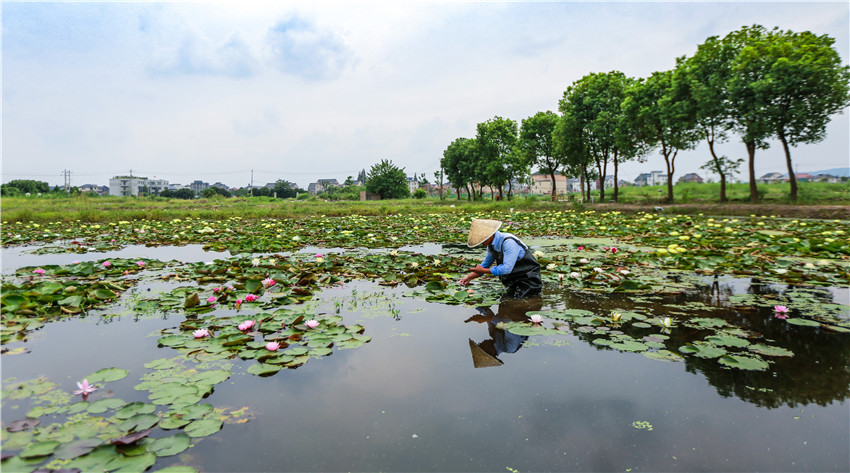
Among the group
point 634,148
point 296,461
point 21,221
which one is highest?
point 634,148

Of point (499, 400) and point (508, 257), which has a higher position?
point (508, 257)

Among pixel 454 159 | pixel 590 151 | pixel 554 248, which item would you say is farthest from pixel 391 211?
pixel 454 159

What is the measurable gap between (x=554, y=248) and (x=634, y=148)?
22.9m

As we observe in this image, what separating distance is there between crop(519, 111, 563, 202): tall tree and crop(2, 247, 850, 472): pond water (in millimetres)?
33414

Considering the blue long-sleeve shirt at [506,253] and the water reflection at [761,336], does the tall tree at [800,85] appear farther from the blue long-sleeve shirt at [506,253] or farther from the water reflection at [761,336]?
the blue long-sleeve shirt at [506,253]

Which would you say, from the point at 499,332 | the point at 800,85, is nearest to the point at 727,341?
the point at 499,332

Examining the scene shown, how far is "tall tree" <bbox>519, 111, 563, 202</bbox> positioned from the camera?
3503 cm

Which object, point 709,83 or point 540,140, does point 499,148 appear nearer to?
point 540,140

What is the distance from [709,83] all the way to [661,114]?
2.86 metres

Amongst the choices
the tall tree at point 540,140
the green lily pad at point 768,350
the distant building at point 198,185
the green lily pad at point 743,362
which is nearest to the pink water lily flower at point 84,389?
the green lily pad at point 743,362

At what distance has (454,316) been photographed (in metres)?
4.18

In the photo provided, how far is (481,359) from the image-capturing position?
3.08 m

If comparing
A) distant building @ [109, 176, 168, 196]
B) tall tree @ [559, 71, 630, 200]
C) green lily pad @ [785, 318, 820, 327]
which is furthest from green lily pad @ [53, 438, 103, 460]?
distant building @ [109, 176, 168, 196]

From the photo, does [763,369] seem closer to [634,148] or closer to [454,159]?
[634,148]
